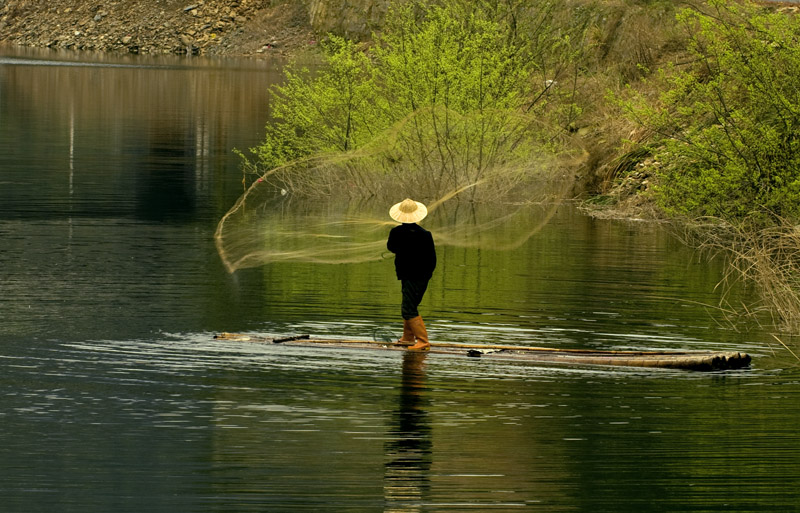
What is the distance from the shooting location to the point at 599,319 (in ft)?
67.6

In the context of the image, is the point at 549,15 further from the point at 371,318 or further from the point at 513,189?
the point at 371,318

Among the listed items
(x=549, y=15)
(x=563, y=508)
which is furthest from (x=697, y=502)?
(x=549, y=15)

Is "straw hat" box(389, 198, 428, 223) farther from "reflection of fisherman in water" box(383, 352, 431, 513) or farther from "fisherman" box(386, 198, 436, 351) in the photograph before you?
"reflection of fisherman in water" box(383, 352, 431, 513)

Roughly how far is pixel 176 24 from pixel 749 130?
132 metres

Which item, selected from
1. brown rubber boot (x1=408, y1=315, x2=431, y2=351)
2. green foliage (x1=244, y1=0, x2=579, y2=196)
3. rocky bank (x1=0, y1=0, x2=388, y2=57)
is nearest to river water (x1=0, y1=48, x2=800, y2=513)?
brown rubber boot (x1=408, y1=315, x2=431, y2=351)

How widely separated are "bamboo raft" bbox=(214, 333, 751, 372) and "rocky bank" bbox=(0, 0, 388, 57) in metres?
115

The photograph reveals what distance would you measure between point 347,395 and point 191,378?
171cm

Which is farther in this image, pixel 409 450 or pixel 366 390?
pixel 366 390

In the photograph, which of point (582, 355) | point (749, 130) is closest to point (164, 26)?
point (749, 130)

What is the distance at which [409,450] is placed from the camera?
44.2 feet

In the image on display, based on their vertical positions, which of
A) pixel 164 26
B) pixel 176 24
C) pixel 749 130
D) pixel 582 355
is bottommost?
pixel 582 355

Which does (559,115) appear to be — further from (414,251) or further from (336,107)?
(414,251)

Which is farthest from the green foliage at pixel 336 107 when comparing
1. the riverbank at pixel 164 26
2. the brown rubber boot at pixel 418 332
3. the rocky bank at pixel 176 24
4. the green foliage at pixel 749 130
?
the riverbank at pixel 164 26

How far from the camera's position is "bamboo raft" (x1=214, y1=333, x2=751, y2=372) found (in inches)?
669
